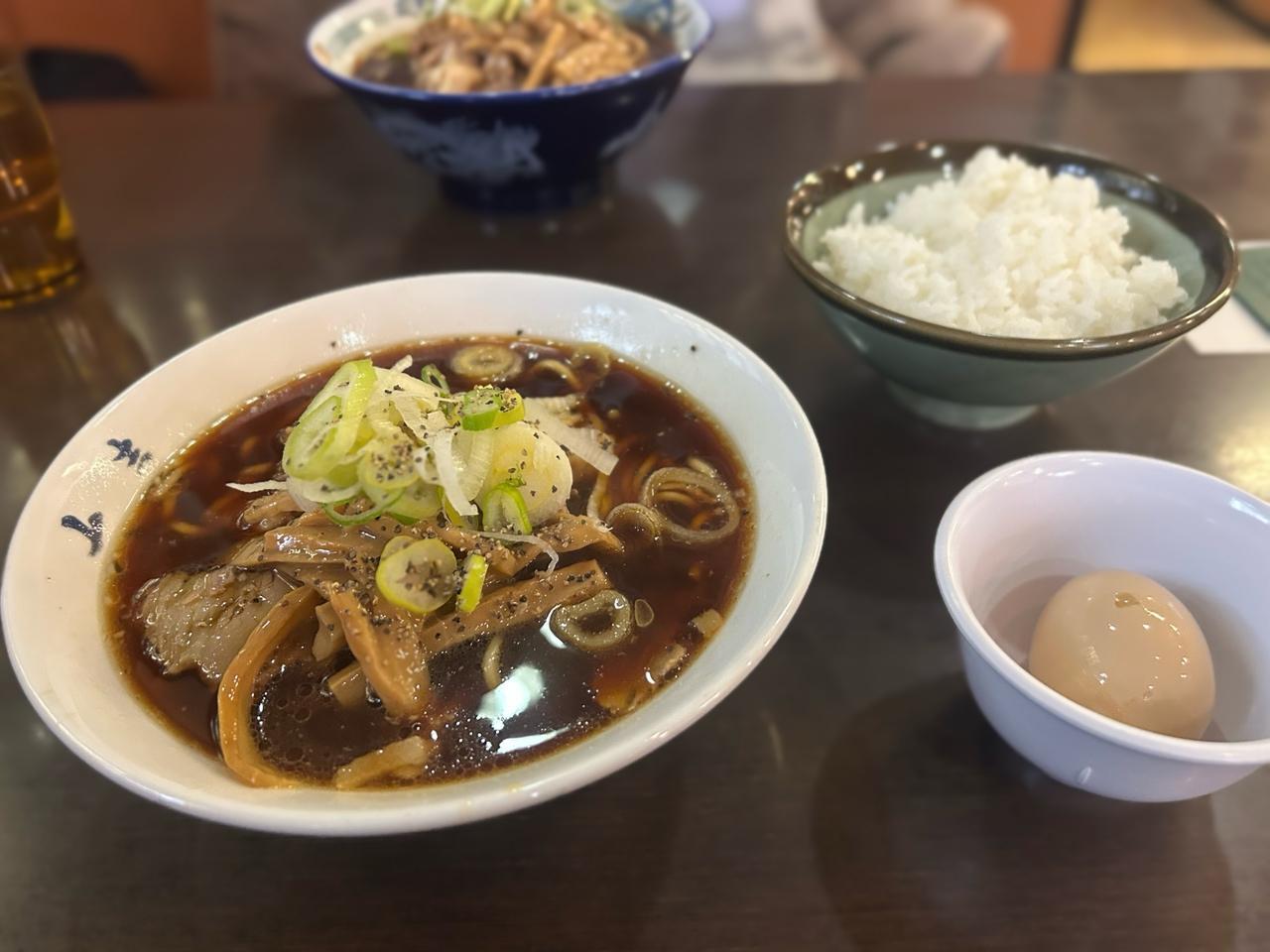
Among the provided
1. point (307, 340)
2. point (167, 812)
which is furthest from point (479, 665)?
point (307, 340)

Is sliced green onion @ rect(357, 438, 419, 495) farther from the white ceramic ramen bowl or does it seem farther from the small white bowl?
the small white bowl

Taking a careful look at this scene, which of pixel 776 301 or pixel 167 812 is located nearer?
pixel 167 812

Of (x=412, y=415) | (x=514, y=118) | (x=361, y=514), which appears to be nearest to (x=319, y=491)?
(x=361, y=514)

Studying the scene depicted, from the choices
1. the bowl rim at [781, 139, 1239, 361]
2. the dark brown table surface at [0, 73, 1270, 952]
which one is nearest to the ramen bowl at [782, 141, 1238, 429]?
the bowl rim at [781, 139, 1239, 361]

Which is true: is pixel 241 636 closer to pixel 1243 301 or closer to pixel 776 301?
pixel 776 301

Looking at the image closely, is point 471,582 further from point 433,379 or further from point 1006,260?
point 1006,260

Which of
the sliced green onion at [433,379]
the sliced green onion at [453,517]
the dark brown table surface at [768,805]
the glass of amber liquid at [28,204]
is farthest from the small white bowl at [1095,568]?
the glass of amber liquid at [28,204]

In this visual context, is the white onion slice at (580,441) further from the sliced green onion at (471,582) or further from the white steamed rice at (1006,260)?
the white steamed rice at (1006,260)
